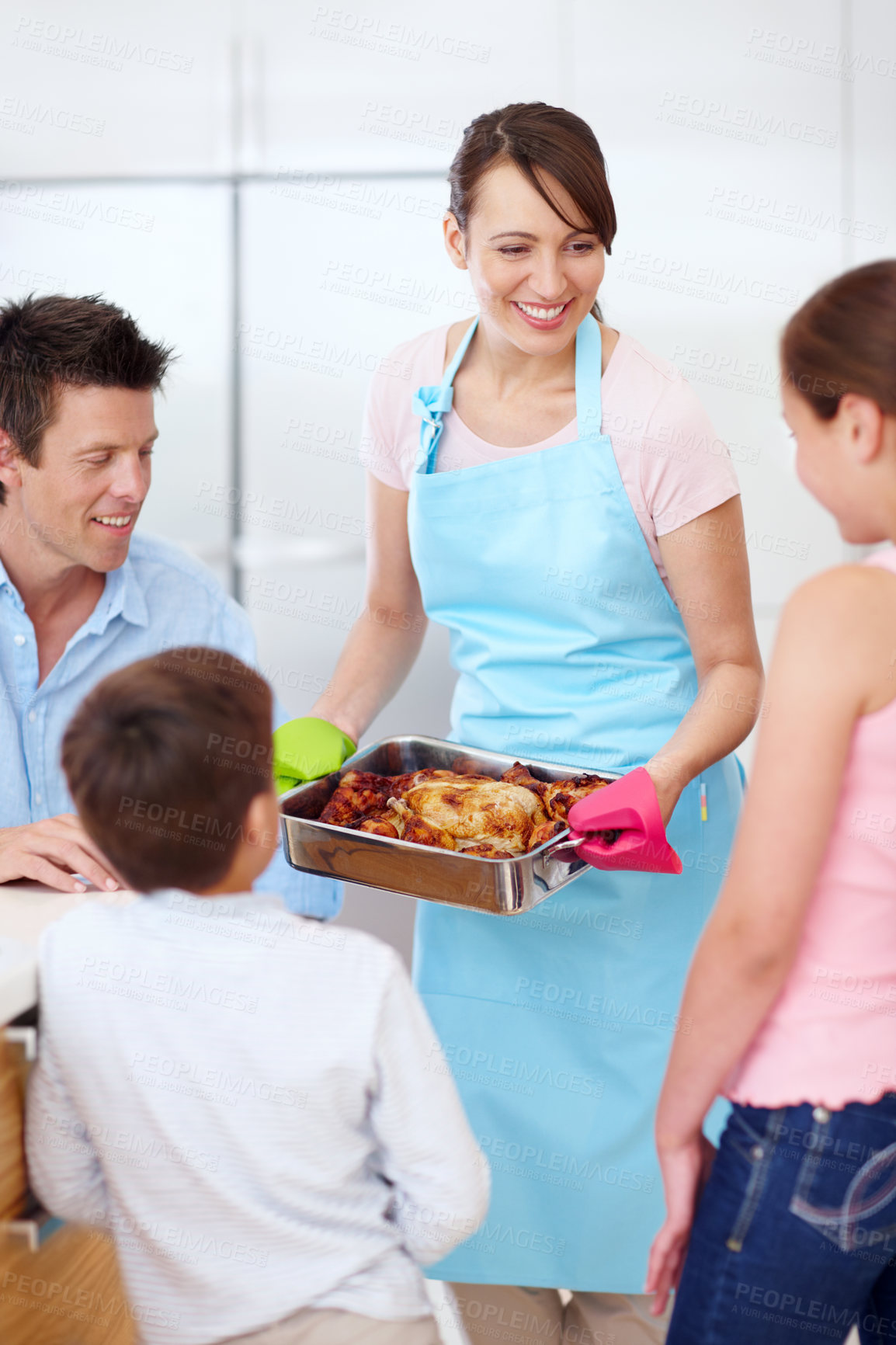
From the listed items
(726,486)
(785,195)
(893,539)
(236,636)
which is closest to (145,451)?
(236,636)

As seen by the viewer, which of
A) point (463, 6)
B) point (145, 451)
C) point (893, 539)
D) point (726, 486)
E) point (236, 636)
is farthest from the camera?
point (463, 6)

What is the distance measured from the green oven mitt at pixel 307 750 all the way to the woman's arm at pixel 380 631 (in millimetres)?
95

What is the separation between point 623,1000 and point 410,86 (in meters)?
1.77

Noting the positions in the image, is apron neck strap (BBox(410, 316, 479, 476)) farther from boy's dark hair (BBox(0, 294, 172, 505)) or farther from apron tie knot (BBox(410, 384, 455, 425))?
boy's dark hair (BBox(0, 294, 172, 505))

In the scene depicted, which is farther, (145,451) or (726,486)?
(145,451)

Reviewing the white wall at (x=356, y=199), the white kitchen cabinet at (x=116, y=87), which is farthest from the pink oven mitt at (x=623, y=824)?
the white kitchen cabinet at (x=116, y=87)

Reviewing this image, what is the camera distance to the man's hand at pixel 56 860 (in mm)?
1243

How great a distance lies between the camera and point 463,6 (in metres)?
2.25

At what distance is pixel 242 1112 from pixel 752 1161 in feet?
1.28

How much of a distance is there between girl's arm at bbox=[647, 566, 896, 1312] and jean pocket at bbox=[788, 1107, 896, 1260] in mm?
97

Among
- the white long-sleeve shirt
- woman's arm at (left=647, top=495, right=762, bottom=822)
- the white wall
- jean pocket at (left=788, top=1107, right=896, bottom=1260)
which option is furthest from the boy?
the white wall

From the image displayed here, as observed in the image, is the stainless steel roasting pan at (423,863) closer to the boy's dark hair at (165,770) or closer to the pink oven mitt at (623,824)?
the pink oven mitt at (623,824)

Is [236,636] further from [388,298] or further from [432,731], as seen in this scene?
[388,298]
